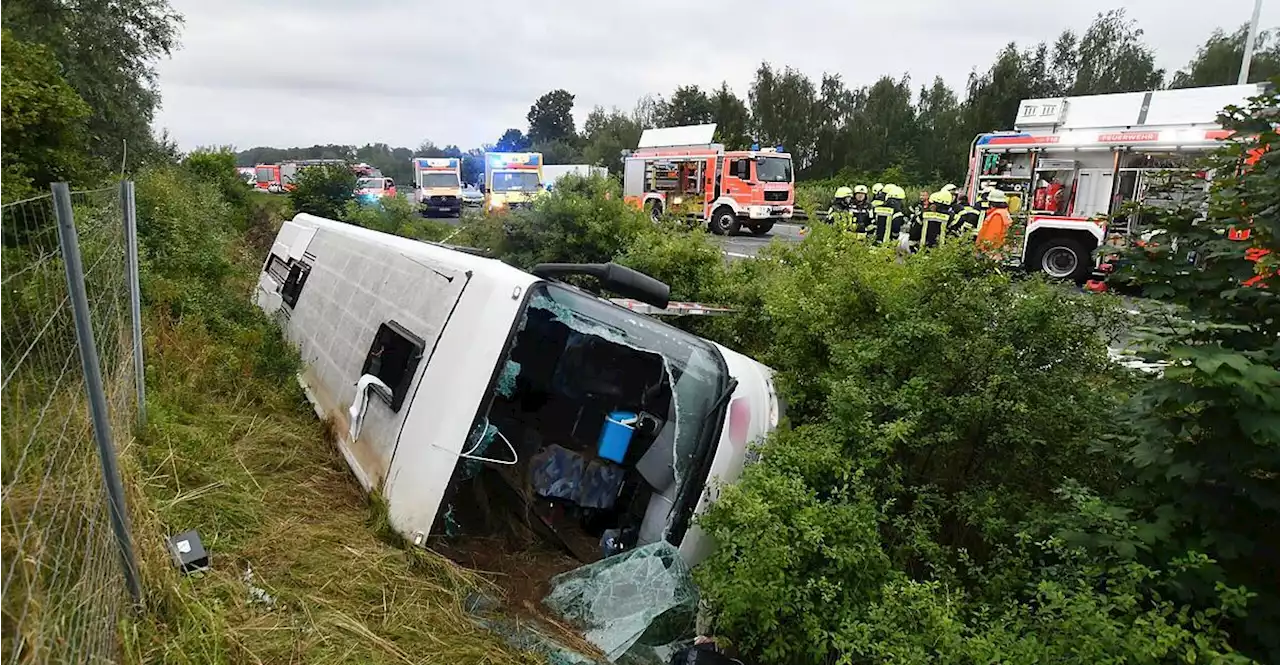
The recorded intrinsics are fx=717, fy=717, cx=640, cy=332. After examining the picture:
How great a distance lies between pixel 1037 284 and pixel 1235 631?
1.79m

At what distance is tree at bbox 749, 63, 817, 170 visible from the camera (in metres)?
40.0

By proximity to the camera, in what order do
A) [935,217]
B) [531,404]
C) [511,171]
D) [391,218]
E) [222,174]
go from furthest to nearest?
[511,171] → [222,174] → [391,218] → [935,217] → [531,404]

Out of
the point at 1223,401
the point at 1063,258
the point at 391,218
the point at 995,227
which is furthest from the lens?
the point at 391,218

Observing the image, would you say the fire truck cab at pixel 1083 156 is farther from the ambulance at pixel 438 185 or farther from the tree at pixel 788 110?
the tree at pixel 788 110

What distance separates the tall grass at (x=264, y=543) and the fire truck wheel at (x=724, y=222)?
1555 cm

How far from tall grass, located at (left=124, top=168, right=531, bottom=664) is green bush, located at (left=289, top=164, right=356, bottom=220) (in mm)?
10518

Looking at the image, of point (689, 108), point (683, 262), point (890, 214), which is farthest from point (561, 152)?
point (683, 262)

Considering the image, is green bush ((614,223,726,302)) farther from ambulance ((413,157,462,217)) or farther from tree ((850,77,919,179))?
tree ((850,77,919,179))

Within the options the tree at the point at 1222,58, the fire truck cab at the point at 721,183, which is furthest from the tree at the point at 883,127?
the fire truck cab at the point at 721,183

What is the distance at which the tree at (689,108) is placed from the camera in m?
44.3

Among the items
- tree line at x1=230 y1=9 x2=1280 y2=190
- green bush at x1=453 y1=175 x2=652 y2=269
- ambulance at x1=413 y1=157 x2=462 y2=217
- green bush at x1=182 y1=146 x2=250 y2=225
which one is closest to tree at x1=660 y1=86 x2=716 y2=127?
tree line at x1=230 y1=9 x2=1280 y2=190

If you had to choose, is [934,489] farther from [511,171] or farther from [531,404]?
[511,171]

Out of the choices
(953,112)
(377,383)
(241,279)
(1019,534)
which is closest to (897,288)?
(1019,534)

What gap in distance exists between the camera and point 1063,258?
11719 mm
